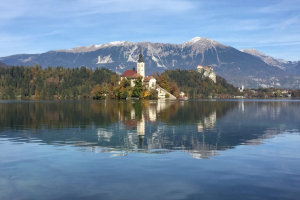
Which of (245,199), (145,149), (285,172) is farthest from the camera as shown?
(145,149)

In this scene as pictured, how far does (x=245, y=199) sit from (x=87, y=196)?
26.8 ft

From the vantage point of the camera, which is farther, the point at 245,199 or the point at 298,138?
the point at 298,138

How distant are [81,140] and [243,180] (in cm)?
2076

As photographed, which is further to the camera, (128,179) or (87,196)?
(128,179)

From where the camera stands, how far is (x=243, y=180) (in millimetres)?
19922

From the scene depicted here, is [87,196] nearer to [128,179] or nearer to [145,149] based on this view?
[128,179]

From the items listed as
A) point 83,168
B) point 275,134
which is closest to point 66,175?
point 83,168

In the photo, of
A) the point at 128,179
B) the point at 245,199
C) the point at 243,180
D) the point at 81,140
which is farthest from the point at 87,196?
the point at 81,140

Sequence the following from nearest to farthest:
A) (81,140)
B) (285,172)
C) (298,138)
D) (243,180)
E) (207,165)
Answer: (243,180), (285,172), (207,165), (81,140), (298,138)

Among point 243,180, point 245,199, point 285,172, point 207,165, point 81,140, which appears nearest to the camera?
point 245,199

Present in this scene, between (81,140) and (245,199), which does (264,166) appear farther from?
(81,140)

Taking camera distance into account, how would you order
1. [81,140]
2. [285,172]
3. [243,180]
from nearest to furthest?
[243,180], [285,172], [81,140]

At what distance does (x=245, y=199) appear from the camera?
1648 cm

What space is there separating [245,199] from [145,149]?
1454 cm
